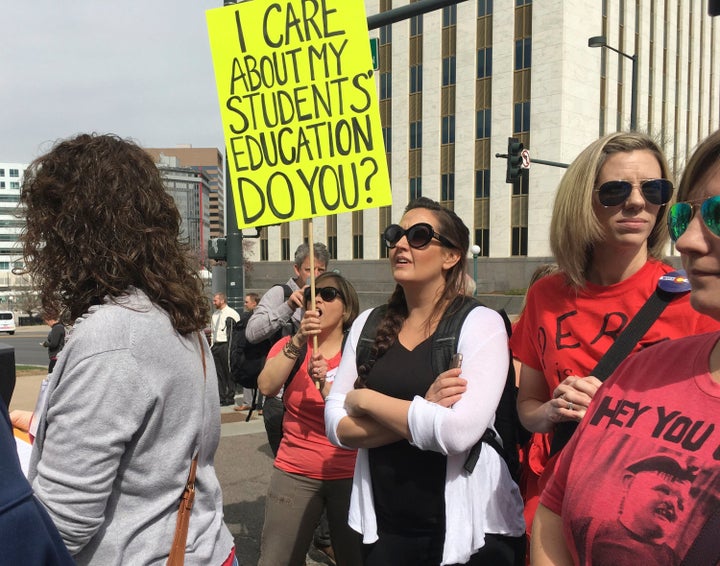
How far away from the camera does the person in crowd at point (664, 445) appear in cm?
105

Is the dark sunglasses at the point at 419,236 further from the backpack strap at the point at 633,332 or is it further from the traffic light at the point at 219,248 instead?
the traffic light at the point at 219,248

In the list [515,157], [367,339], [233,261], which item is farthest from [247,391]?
[515,157]

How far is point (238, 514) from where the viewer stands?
5.04m

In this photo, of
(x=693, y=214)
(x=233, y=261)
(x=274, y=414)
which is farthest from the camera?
(x=233, y=261)

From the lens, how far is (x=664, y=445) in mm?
1105

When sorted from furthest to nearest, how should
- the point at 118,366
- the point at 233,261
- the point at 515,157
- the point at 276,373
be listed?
the point at 515,157
the point at 233,261
the point at 276,373
the point at 118,366

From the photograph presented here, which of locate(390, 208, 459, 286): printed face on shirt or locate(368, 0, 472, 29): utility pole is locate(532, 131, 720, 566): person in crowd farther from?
locate(368, 0, 472, 29): utility pole

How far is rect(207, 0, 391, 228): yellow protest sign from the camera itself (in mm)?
3344

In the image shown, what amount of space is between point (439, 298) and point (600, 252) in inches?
25.6

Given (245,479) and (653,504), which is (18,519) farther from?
(245,479)

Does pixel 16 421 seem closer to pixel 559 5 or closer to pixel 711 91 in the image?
pixel 559 5

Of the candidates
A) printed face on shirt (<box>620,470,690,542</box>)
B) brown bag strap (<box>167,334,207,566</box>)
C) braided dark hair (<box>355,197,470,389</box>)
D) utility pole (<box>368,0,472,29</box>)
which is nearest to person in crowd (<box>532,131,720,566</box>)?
printed face on shirt (<box>620,470,690,542</box>)

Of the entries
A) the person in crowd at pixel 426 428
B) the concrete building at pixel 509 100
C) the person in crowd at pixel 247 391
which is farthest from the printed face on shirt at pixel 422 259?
the concrete building at pixel 509 100

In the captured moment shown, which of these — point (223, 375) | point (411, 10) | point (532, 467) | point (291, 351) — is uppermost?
point (411, 10)
